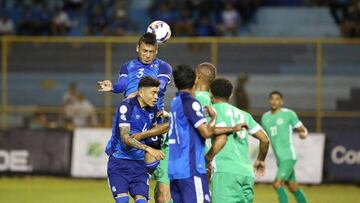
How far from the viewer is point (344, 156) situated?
843 inches

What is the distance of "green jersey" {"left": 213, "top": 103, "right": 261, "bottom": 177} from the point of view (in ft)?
36.7

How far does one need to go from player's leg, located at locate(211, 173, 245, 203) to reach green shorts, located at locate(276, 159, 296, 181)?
17.1ft

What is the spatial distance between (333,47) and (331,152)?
3782mm

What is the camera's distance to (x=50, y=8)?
30500 mm

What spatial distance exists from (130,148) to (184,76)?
1.76m

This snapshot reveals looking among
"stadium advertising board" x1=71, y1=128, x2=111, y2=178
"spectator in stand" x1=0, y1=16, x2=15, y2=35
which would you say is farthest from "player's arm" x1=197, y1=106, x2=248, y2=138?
"spectator in stand" x1=0, y1=16, x2=15, y2=35

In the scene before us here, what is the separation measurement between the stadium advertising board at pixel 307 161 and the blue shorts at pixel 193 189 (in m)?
11.2

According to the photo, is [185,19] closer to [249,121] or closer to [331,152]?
[331,152]

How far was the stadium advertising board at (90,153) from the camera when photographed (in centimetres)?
2222

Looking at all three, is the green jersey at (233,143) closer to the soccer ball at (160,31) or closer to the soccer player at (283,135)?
the soccer ball at (160,31)

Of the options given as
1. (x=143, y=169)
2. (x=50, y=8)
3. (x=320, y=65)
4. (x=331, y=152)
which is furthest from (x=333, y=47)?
(x=143, y=169)

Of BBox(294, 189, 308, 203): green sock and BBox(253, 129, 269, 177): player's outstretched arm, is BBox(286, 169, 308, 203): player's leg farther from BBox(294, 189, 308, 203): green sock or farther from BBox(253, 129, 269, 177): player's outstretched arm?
BBox(253, 129, 269, 177): player's outstretched arm

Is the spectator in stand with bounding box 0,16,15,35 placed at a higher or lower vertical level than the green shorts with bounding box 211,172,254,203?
higher

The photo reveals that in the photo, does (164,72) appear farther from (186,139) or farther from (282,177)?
(282,177)
